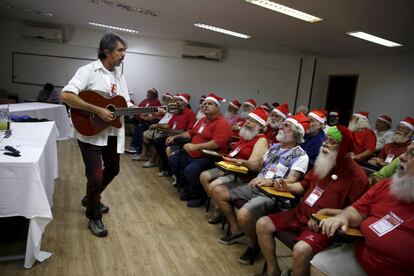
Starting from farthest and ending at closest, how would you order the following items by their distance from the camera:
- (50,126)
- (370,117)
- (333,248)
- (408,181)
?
(370,117)
(50,126)
(333,248)
(408,181)

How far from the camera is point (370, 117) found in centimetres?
777

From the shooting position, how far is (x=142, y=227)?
3104mm

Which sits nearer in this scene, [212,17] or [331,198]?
[331,198]

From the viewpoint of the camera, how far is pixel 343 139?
216 centimetres

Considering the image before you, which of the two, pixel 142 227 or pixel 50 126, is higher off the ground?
pixel 50 126

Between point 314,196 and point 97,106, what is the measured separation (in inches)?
69.5

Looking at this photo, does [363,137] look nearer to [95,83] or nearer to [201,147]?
[201,147]

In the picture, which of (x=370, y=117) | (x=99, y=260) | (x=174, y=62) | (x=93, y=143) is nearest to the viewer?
(x=99, y=260)

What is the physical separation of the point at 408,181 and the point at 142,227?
2.27 meters

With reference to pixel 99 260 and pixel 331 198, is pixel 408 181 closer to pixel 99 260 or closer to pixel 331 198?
pixel 331 198

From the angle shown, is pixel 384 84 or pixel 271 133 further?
pixel 384 84

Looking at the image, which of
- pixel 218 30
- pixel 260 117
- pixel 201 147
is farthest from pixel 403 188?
pixel 218 30

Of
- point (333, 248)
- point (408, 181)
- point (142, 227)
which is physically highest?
point (408, 181)

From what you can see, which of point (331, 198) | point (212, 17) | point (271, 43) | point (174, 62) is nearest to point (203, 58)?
point (174, 62)
